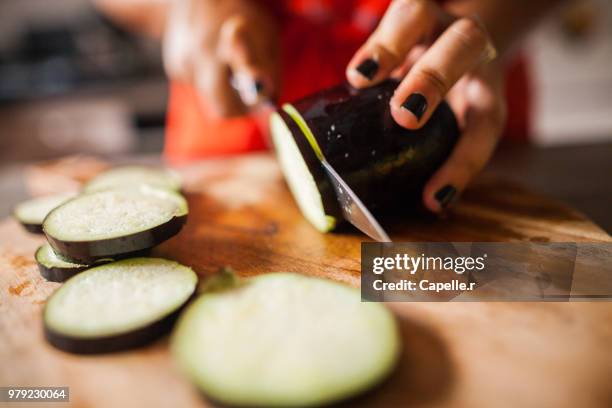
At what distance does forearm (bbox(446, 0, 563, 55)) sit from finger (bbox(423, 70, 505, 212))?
40cm

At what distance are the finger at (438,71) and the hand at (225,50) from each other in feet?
1.90

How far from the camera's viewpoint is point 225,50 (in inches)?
63.2

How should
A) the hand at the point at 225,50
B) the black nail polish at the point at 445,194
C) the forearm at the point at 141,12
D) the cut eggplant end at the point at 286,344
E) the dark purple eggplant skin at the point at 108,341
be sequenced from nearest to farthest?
the cut eggplant end at the point at 286,344
the dark purple eggplant skin at the point at 108,341
the black nail polish at the point at 445,194
the hand at the point at 225,50
the forearm at the point at 141,12

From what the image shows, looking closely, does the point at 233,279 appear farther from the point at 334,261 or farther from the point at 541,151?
the point at 541,151

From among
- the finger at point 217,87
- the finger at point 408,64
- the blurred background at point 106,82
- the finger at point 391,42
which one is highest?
the finger at point 391,42

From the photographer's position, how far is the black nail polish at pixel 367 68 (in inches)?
46.6

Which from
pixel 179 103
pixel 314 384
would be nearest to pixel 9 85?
pixel 179 103

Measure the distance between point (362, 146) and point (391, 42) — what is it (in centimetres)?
30

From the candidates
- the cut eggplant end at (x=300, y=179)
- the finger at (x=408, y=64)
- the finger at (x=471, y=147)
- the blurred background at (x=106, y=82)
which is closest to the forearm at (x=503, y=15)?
the finger at (x=408, y=64)

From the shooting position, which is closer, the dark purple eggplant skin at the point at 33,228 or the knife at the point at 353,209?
the knife at the point at 353,209

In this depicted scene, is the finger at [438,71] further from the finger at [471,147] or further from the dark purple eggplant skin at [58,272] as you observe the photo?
the dark purple eggplant skin at [58,272]

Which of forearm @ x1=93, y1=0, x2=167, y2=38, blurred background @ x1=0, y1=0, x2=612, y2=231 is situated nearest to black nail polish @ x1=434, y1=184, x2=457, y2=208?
blurred background @ x1=0, y1=0, x2=612, y2=231

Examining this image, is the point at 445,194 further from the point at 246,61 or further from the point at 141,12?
the point at 141,12

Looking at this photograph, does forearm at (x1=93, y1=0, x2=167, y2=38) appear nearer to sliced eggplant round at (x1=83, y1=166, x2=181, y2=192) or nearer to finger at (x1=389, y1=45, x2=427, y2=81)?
sliced eggplant round at (x1=83, y1=166, x2=181, y2=192)
